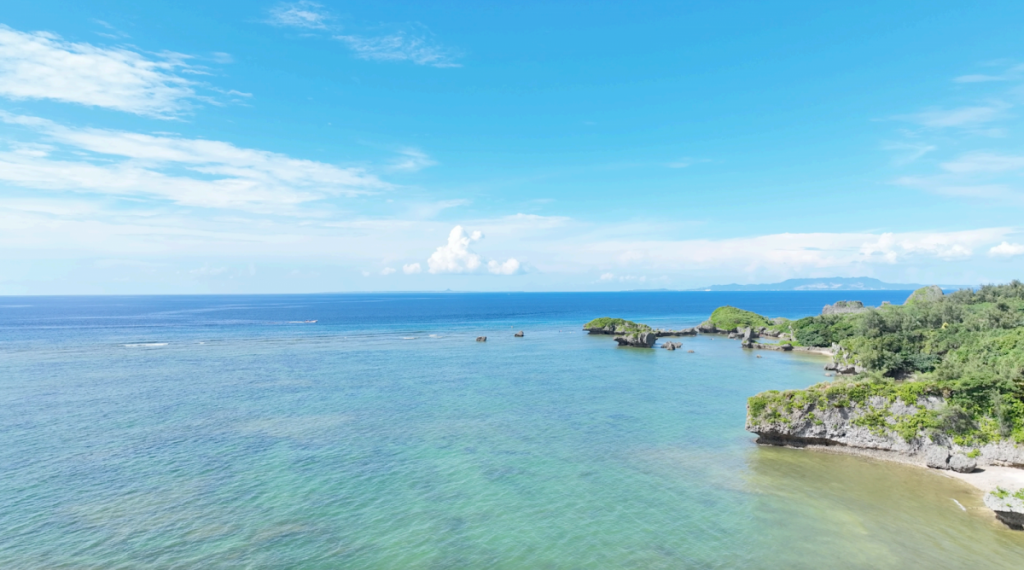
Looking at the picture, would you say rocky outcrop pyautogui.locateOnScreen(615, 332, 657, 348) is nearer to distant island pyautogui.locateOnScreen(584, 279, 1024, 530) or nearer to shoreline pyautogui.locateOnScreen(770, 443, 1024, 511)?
distant island pyautogui.locateOnScreen(584, 279, 1024, 530)

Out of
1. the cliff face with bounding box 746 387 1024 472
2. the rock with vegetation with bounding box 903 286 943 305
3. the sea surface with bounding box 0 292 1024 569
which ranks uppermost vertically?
the rock with vegetation with bounding box 903 286 943 305

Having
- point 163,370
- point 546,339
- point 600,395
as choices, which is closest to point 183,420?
point 163,370

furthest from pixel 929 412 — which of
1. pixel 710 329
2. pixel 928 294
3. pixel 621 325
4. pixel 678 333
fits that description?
pixel 710 329

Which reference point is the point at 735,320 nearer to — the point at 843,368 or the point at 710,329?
the point at 710,329

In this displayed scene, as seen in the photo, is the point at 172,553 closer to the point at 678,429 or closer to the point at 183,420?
the point at 183,420

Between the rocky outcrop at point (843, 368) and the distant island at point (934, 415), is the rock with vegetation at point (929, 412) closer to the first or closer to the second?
the distant island at point (934, 415)

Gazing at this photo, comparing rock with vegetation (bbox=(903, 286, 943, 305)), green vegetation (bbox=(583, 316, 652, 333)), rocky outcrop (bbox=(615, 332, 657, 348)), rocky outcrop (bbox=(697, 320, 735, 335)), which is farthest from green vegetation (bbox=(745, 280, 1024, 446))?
rocky outcrop (bbox=(697, 320, 735, 335))
